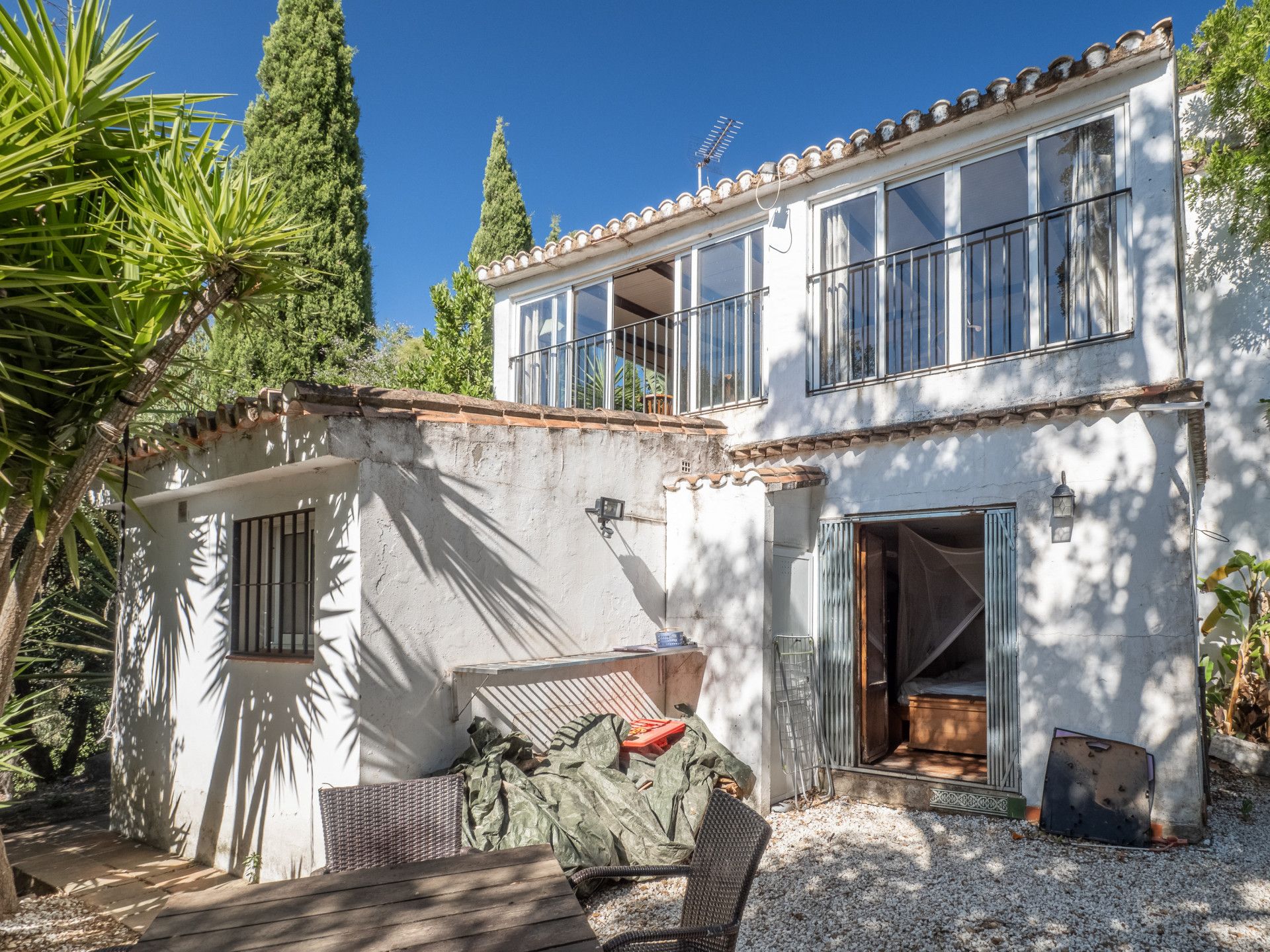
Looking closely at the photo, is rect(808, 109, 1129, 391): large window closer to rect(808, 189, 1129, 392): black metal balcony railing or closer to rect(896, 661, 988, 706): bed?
rect(808, 189, 1129, 392): black metal balcony railing

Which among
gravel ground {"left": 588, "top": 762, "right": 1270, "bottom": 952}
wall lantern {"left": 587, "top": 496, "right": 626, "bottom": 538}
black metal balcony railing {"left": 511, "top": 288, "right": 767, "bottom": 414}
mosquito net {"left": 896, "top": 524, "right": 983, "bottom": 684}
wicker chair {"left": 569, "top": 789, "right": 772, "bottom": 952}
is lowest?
gravel ground {"left": 588, "top": 762, "right": 1270, "bottom": 952}

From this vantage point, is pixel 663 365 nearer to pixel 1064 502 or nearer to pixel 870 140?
pixel 870 140

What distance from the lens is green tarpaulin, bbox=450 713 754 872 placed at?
5.23 meters

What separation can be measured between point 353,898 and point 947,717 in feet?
22.6

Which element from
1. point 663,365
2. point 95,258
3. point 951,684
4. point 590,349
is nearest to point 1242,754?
point 951,684

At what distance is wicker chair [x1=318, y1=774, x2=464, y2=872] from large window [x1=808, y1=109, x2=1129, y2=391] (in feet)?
18.7

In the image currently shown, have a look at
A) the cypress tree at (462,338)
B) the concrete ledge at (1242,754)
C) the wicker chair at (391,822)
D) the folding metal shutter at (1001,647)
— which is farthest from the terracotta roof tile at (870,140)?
the wicker chair at (391,822)

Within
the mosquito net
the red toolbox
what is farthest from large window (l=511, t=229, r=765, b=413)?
the red toolbox

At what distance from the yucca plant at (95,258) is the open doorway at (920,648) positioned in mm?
5598

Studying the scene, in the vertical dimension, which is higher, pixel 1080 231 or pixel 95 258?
pixel 1080 231

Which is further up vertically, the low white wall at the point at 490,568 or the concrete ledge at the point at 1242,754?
the low white wall at the point at 490,568

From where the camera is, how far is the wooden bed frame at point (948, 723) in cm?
820

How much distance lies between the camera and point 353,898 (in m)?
2.88

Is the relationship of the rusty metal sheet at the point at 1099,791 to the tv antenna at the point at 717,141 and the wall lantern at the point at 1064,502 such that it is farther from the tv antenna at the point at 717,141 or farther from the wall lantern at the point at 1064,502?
the tv antenna at the point at 717,141
